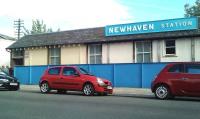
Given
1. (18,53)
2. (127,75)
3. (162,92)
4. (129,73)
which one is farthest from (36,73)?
(162,92)

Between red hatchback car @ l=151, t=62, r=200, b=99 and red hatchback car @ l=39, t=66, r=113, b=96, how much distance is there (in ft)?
10.4

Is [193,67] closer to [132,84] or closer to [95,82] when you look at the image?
[95,82]

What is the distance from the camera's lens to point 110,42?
96.4ft

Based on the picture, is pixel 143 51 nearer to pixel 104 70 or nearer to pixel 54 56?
pixel 104 70

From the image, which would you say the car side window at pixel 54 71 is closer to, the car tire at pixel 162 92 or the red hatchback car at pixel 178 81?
the red hatchback car at pixel 178 81

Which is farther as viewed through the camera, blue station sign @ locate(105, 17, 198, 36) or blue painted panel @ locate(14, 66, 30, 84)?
blue painted panel @ locate(14, 66, 30, 84)

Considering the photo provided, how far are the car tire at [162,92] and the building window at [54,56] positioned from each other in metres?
16.5

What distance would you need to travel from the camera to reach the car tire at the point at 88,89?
19.8 metres

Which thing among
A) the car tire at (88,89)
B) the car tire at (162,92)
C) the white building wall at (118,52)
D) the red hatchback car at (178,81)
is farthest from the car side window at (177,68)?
the white building wall at (118,52)

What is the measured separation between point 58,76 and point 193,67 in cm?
771

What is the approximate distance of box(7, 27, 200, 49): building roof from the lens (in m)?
26.4

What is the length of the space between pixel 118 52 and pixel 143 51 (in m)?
1.94

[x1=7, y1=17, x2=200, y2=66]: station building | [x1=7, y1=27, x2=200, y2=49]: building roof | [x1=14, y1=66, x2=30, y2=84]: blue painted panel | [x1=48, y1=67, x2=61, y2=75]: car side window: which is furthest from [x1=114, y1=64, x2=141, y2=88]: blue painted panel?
[x1=14, y1=66, x2=30, y2=84]: blue painted panel

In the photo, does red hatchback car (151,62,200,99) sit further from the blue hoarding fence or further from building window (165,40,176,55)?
building window (165,40,176,55)
